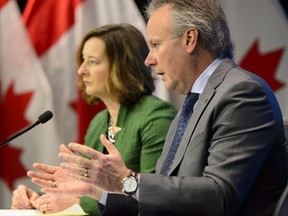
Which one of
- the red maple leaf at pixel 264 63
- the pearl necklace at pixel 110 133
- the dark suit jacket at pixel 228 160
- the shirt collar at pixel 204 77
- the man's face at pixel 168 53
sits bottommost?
the red maple leaf at pixel 264 63

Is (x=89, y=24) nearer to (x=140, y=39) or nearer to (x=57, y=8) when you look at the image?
(x=57, y=8)

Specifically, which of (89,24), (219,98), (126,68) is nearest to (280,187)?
(219,98)

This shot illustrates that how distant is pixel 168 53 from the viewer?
205 cm

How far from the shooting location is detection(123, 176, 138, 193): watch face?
174 centimetres

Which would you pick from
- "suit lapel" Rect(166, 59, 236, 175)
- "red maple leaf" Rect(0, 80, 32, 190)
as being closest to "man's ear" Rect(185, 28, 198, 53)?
"suit lapel" Rect(166, 59, 236, 175)

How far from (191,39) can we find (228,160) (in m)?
0.45

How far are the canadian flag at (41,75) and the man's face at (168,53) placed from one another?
5.62 ft

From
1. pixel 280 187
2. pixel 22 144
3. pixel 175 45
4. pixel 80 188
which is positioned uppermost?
pixel 175 45

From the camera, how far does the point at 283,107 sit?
3.79 metres

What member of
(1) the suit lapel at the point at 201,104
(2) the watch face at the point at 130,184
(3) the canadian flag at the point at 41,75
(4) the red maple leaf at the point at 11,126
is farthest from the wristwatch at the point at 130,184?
(4) the red maple leaf at the point at 11,126

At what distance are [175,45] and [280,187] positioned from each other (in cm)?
56

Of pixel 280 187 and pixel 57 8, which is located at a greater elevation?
pixel 57 8

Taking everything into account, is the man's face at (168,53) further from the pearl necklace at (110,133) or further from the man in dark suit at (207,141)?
the pearl necklace at (110,133)

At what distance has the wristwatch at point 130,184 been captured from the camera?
1.74 m
